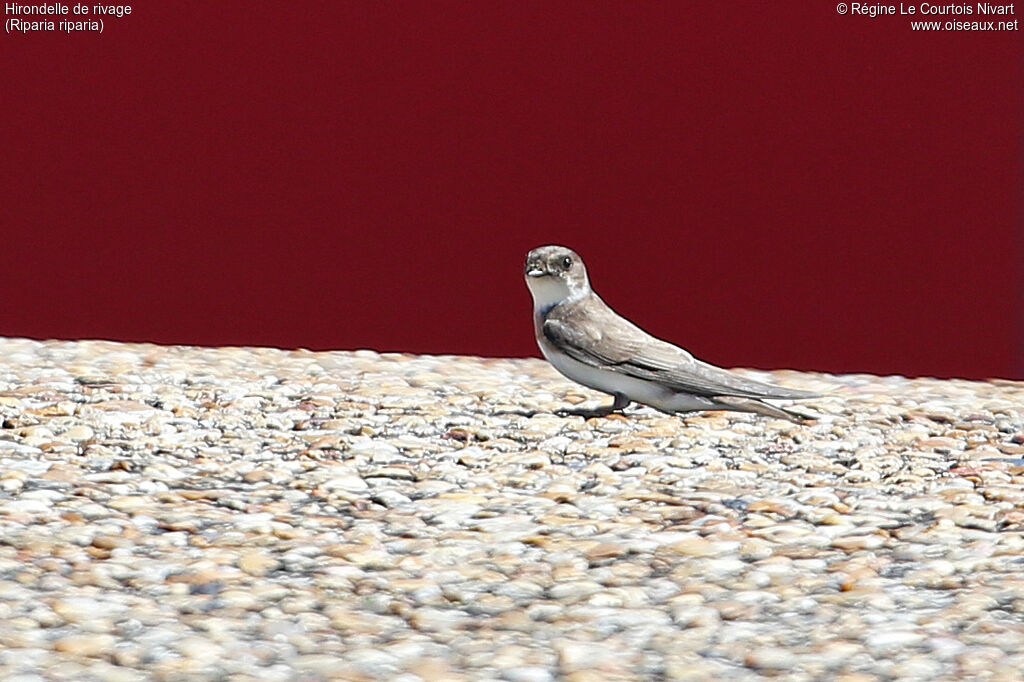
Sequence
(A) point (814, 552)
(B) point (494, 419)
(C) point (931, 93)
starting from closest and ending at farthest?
(A) point (814, 552), (B) point (494, 419), (C) point (931, 93)

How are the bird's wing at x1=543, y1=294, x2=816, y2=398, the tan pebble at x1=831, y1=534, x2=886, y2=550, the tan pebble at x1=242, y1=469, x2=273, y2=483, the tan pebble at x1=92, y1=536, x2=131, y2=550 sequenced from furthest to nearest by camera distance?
1. the bird's wing at x1=543, y1=294, x2=816, y2=398
2. the tan pebble at x1=242, y1=469, x2=273, y2=483
3. the tan pebble at x1=831, y1=534, x2=886, y2=550
4. the tan pebble at x1=92, y1=536, x2=131, y2=550

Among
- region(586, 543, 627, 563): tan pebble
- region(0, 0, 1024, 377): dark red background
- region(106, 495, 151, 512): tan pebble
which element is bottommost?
region(586, 543, 627, 563): tan pebble

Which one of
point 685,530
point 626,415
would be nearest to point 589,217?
point 626,415

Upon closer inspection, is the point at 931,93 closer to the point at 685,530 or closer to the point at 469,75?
the point at 469,75

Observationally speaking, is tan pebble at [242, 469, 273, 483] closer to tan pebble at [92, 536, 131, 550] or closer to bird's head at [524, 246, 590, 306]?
tan pebble at [92, 536, 131, 550]

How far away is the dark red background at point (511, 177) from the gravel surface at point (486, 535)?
2.38 feet

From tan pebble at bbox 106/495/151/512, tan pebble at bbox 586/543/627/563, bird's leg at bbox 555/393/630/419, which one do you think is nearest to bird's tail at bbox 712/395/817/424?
bird's leg at bbox 555/393/630/419

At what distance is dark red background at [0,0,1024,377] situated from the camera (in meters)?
6.36

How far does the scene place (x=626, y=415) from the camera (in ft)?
17.8

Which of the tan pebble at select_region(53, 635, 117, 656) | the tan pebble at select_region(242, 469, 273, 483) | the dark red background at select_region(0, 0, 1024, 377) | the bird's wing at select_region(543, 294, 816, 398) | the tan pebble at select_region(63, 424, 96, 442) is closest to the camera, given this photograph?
the tan pebble at select_region(53, 635, 117, 656)

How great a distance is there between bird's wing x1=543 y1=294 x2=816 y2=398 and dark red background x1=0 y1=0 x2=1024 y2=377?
1.30 m

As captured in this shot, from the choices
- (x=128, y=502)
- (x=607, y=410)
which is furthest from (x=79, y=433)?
(x=607, y=410)

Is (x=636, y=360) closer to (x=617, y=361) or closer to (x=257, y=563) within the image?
(x=617, y=361)

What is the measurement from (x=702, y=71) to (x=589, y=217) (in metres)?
0.77
